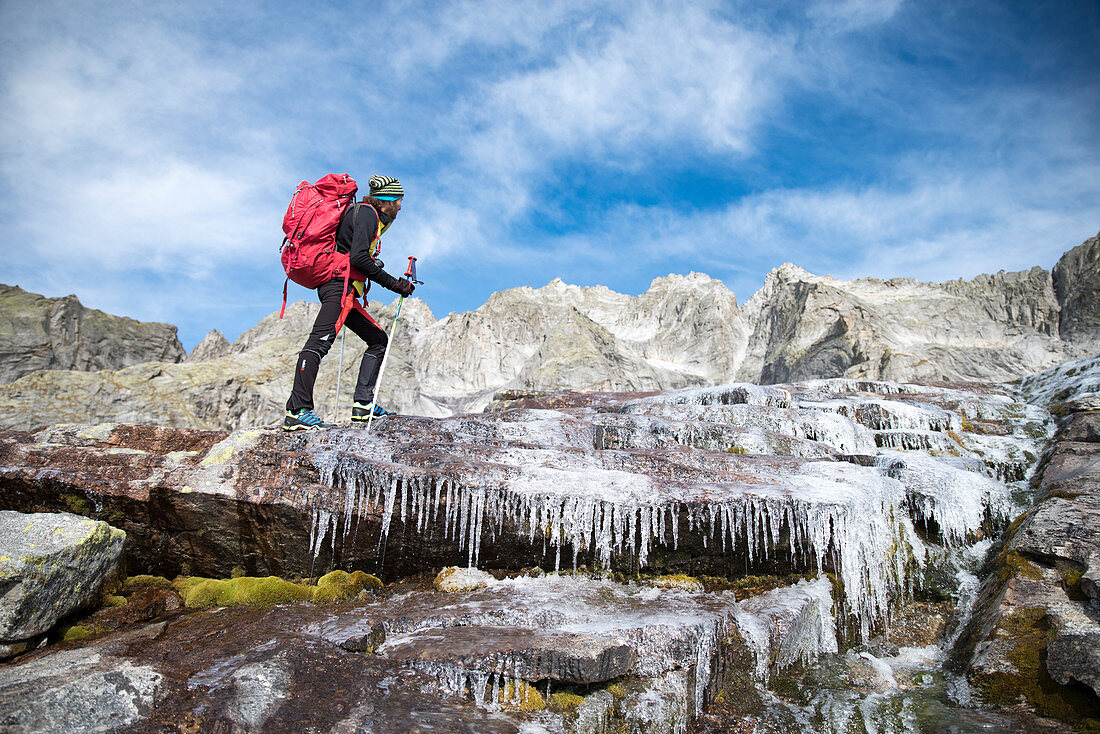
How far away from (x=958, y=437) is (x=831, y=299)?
53461 millimetres

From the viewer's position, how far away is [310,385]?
9.45 metres

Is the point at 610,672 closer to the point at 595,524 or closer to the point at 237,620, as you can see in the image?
the point at 595,524

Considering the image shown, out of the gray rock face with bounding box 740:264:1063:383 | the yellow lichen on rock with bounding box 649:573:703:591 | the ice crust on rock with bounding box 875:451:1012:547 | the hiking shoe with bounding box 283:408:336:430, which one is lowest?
the yellow lichen on rock with bounding box 649:573:703:591

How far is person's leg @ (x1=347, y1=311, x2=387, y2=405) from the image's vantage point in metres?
9.95

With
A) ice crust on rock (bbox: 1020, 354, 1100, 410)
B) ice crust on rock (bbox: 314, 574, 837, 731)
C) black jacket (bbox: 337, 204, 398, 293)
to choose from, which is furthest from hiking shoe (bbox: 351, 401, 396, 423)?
ice crust on rock (bbox: 1020, 354, 1100, 410)

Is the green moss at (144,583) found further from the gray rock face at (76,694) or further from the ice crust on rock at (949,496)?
the ice crust on rock at (949,496)

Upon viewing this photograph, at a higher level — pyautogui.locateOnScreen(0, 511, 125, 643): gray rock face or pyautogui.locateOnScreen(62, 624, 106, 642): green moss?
pyautogui.locateOnScreen(0, 511, 125, 643): gray rock face

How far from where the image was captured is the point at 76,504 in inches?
311

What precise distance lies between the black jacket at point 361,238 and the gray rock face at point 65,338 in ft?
147

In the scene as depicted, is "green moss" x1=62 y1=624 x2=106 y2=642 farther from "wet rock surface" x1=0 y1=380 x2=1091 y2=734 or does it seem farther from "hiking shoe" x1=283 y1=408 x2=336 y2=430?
"hiking shoe" x1=283 y1=408 x2=336 y2=430

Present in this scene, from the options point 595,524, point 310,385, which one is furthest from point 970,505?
point 310,385

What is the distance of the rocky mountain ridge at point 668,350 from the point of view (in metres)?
39.4

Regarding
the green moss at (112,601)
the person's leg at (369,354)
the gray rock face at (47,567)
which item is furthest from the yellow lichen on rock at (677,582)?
the gray rock face at (47,567)

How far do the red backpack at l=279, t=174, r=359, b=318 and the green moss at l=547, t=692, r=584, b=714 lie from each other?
7102 millimetres
